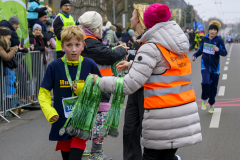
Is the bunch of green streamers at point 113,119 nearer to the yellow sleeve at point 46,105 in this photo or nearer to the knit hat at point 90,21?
the yellow sleeve at point 46,105

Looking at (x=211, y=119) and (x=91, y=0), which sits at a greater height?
(x=91, y=0)

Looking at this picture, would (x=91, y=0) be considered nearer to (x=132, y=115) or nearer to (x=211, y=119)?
(x=211, y=119)

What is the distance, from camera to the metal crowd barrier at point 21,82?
7.38 metres

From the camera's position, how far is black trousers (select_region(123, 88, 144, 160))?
12.2 ft

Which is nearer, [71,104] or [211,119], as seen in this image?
[71,104]

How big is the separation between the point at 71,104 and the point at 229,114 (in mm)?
4947

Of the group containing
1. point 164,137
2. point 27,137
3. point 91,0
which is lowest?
point 27,137

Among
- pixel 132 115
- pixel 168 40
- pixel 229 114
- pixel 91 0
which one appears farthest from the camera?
pixel 91 0

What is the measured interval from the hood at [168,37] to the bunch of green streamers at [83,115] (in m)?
0.67

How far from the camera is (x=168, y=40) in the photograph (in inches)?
121

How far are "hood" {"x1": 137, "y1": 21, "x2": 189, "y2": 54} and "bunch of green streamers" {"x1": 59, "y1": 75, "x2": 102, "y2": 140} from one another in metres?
0.67

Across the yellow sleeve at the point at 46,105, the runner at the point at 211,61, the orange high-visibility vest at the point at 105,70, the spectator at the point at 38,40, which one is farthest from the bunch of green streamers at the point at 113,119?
the spectator at the point at 38,40

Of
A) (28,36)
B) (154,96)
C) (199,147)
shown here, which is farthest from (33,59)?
(154,96)

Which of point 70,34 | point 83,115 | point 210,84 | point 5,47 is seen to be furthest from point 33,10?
point 83,115
